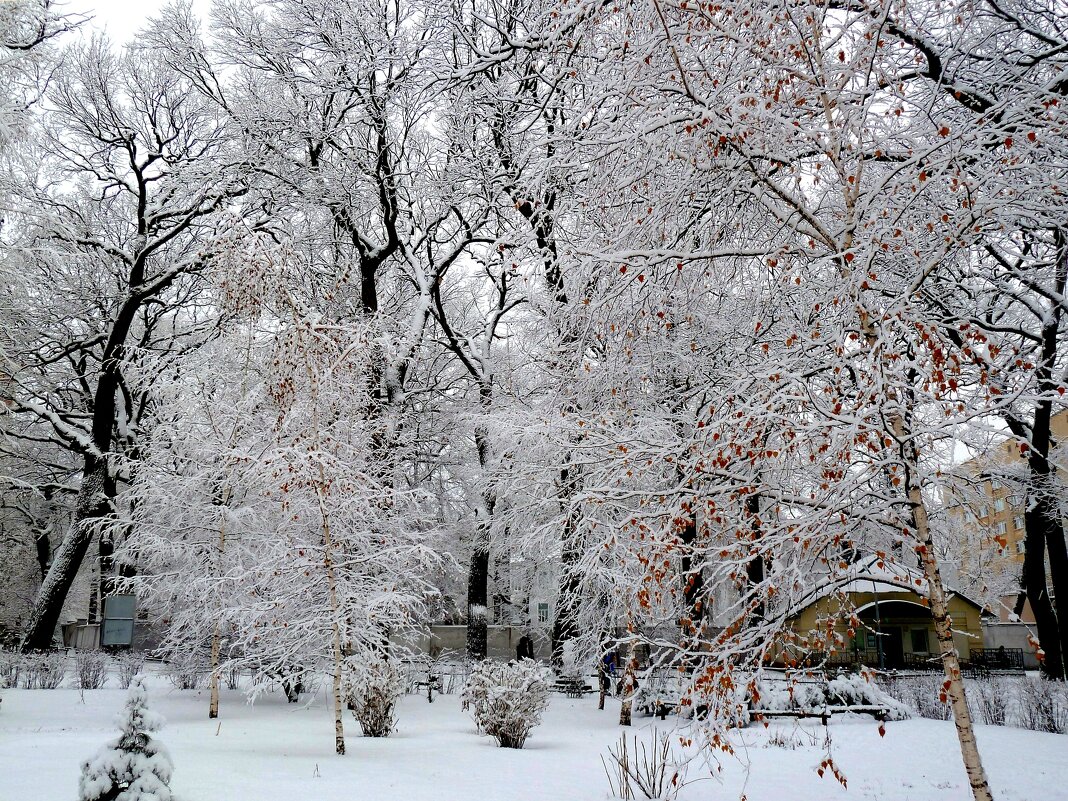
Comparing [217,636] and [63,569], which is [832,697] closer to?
[217,636]

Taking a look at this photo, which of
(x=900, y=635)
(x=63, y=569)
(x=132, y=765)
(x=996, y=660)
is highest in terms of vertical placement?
(x=63, y=569)

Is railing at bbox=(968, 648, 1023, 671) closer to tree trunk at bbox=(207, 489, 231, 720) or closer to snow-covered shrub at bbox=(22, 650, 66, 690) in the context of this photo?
tree trunk at bbox=(207, 489, 231, 720)

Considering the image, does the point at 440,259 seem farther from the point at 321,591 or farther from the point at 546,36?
the point at 546,36

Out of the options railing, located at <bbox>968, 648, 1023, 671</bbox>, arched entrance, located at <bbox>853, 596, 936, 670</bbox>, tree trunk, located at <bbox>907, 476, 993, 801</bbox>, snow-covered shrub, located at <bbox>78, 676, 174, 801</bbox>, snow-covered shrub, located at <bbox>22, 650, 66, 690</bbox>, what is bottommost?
railing, located at <bbox>968, 648, 1023, 671</bbox>

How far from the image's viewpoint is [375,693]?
11445 mm

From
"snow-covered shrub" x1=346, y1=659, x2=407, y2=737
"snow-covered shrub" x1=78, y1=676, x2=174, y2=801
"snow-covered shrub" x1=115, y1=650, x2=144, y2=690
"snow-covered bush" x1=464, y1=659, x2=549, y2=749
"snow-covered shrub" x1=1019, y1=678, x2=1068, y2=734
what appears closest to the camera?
"snow-covered shrub" x1=78, y1=676, x2=174, y2=801

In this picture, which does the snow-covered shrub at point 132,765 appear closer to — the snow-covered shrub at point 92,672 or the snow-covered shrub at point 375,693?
the snow-covered shrub at point 375,693

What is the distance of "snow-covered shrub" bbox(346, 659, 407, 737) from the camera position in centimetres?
1077

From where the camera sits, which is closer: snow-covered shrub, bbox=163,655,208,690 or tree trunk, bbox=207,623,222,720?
tree trunk, bbox=207,623,222,720

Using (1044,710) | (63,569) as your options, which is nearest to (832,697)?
(1044,710)

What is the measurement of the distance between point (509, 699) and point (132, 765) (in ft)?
20.1

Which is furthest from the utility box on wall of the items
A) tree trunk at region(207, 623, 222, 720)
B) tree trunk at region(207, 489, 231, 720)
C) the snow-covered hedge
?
the snow-covered hedge

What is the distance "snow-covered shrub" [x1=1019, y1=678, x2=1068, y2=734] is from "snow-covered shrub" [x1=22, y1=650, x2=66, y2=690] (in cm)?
1895

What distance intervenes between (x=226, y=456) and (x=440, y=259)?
431 inches
